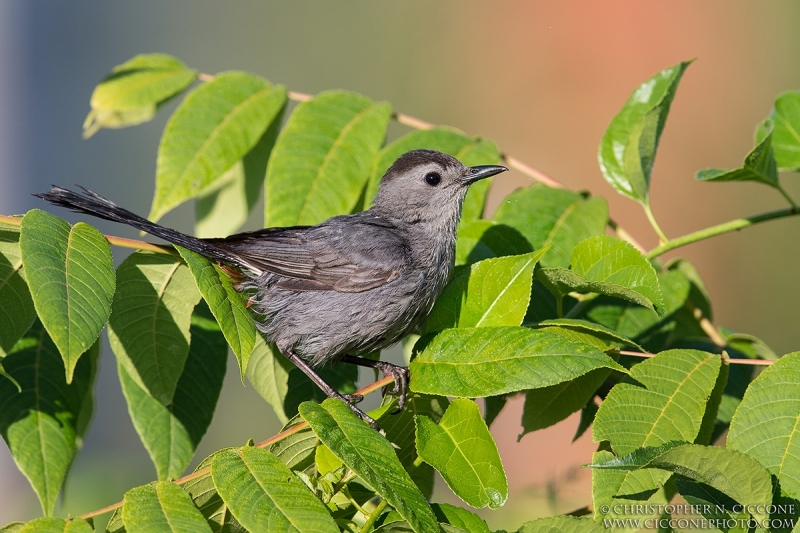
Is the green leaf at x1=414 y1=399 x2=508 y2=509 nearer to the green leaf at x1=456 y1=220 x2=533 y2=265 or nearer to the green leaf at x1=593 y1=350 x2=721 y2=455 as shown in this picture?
the green leaf at x1=593 y1=350 x2=721 y2=455

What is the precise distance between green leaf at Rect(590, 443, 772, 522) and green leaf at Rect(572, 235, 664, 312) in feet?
2.07

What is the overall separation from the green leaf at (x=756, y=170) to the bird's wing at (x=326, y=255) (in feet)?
4.64

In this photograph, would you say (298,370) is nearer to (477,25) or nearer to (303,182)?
(303,182)

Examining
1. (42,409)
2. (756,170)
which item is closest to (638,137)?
(756,170)

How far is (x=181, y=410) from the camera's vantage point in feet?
8.61

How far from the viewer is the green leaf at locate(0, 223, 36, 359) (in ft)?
7.08

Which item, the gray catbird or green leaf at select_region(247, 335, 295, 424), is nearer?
green leaf at select_region(247, 335, 295, 424)

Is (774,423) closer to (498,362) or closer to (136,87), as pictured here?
(498,362)

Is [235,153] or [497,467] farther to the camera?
[235,153]

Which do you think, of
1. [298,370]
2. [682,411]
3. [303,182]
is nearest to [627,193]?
[682,411]

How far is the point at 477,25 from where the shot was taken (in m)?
14.9

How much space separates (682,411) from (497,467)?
556 millimetres

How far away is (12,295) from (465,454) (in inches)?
55.5

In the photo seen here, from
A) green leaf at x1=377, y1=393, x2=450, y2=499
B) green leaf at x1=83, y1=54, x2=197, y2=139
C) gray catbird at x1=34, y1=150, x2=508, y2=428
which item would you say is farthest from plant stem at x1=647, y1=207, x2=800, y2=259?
green leaf at x1=83, y1=54, x2=197, y2=139
